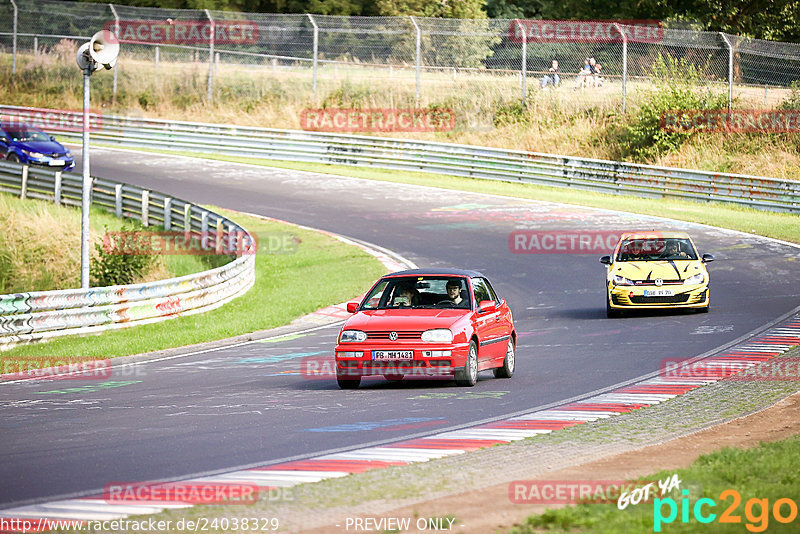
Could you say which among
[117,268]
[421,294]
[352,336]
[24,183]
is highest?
[421,294]

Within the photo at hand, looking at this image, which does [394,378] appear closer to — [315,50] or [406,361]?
[406,361]

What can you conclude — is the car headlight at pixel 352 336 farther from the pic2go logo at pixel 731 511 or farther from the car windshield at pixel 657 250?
the car windshield at pixel 657 250

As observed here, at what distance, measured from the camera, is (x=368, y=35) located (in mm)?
42406

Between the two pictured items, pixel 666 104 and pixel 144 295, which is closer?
pixel 144 295

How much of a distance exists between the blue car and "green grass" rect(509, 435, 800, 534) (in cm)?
3279

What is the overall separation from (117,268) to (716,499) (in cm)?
2049

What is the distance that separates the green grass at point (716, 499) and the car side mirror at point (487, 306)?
5535 mm

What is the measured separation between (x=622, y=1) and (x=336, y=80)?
68.6 ft

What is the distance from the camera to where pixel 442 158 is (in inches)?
1598

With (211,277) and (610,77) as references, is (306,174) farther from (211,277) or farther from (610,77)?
(211,277)

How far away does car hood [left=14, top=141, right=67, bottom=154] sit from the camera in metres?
37.9

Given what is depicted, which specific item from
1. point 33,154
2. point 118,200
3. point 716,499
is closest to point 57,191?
point 118,200

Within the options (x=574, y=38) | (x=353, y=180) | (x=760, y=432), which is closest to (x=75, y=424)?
(x=760, y=432)

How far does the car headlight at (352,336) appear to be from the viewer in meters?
13.1
